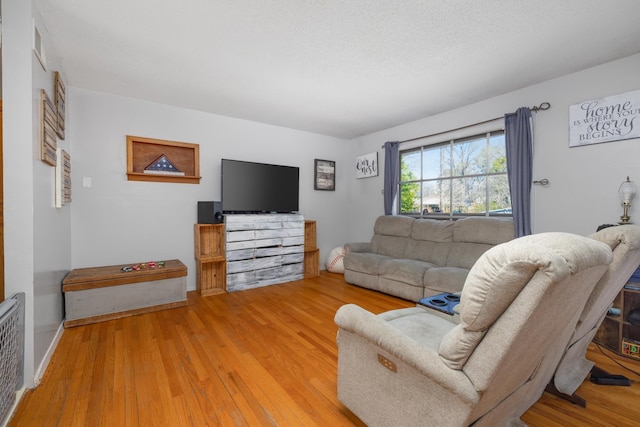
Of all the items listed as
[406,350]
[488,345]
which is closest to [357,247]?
[406,350]

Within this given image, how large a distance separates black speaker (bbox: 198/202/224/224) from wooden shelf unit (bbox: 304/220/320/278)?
1.49 meters

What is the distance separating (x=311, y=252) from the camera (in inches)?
192

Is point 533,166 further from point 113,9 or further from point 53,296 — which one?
point 53,296

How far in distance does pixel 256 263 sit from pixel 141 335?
69.1 inches

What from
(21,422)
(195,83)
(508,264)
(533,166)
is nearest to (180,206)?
(195,83)

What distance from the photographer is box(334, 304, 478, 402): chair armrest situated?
101cm

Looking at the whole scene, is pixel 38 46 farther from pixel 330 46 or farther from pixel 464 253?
pixel 464 253

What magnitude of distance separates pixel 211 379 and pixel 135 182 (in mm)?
2777


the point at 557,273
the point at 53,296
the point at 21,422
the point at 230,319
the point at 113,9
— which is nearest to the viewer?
the point at 557,273

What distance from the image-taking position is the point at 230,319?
9.66 feet

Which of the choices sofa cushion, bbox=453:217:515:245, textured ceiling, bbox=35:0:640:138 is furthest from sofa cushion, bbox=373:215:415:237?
textured ceiling, bbox=35:0:640:138

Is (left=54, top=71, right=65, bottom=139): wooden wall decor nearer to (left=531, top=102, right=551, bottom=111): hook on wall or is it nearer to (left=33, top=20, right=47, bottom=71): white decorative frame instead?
(left=33, top=20, right=47, bottom=71): white decorative frame

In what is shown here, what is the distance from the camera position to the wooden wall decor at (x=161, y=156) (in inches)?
141

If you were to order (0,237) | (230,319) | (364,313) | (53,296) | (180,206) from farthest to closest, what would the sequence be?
(180,206), (230,319), (53,296), (0,237), (364,313)
